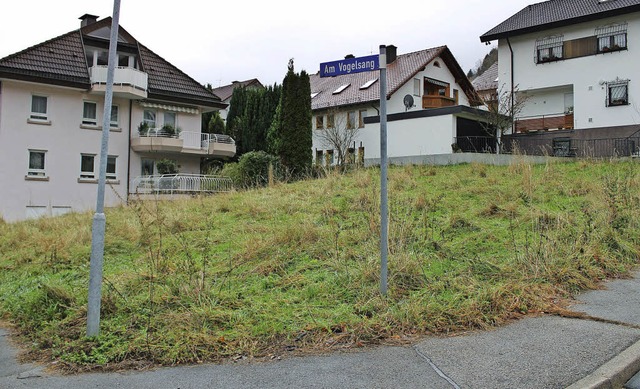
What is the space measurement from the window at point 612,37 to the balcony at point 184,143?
22.7m

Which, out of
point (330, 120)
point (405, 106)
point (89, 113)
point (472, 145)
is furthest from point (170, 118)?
point (472, 145)

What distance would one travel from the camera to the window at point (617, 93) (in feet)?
89.2

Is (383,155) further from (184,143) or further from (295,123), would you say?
(184,143)

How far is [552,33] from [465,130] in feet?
33.4

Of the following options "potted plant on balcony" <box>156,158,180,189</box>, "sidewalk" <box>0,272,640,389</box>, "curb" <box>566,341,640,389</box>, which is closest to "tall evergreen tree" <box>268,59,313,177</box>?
"potted plant on balcony" <box>156,158,180,189</box>

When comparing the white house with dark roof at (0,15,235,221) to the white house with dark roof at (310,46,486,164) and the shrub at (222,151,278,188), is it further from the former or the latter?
the white house with dark roof at (310,46,486,164)

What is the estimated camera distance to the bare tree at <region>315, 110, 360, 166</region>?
3216cm

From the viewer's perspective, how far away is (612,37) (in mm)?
28047

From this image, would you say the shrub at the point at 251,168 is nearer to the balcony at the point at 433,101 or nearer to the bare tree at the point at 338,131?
the bare tree at the point at 338,131

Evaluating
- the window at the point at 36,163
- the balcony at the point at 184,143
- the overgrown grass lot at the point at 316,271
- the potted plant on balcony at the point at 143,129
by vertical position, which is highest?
the potted plant on balcony at the point at 143,129

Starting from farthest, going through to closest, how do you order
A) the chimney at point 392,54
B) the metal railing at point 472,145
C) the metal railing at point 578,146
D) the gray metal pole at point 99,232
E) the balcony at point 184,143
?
1. the chimney at point 392,54
2. the balcony at point 184,143
3. the metal railing at point 578,146
4. the metal railing at point 472,145
5. the gray metal pole at point 99,232

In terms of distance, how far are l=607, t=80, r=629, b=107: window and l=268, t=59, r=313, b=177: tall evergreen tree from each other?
16234 mm

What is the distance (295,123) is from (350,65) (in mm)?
21376

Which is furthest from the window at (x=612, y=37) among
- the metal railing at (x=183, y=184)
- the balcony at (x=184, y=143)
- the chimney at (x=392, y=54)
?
the balcony at (x=184, y=143)
